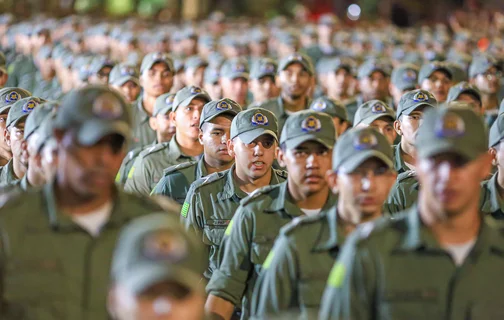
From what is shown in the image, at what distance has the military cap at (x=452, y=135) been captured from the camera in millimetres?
4258

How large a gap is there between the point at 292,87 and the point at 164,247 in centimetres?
850

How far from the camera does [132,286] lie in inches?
145

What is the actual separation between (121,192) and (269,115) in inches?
120

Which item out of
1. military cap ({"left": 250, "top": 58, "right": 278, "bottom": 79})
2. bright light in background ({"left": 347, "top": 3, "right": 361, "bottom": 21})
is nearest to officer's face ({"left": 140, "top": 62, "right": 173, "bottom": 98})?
military cap ({"left": 250, "top": 58, "right": 278, "bottom": 79})

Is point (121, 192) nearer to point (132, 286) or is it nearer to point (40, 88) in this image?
point (132, 286)

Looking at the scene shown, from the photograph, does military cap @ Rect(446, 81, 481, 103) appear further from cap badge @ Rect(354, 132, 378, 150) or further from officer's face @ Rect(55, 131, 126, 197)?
officer's face @ Rect(55, 131, 126, 197)

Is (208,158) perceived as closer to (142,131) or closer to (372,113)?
(372,113)

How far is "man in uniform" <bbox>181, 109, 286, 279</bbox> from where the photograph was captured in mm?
7309

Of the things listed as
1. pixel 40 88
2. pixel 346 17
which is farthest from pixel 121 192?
pixel 346 17

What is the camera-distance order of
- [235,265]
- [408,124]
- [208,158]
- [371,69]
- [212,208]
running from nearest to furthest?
[235,265]
[212,208]
[208,158]
[408,124]
[371,69]

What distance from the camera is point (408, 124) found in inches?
351

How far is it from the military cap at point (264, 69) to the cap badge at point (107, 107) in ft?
28.0

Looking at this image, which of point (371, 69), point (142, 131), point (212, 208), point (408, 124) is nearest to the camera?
point (212, 208)

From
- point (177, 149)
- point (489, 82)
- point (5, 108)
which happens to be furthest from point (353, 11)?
point (5, 108)
